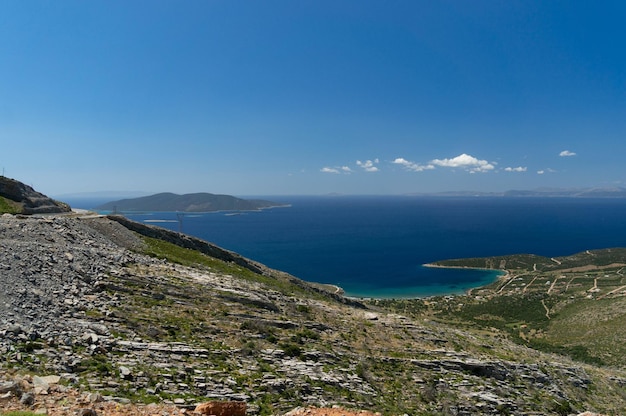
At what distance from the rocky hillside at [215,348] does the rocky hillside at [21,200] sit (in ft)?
46.6

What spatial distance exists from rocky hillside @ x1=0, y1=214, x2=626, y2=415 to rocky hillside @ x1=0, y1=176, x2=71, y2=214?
14.2 metres

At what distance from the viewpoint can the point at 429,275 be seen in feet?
523

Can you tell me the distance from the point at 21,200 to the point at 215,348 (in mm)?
44485

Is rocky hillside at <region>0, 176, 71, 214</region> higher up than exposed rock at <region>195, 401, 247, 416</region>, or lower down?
higher up

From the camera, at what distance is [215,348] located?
21.1 meters

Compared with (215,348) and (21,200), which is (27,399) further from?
(21,200)

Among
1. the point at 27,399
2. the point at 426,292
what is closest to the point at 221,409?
the point at 27,399

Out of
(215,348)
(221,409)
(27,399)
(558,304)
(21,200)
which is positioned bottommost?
(558,304)

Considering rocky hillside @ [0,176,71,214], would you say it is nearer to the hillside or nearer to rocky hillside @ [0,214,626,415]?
rocky hillside @ [0,214,626,415]

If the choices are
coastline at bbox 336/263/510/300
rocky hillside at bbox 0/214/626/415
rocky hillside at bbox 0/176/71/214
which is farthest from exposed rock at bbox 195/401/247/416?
coastline at bbox 336/263/510/300

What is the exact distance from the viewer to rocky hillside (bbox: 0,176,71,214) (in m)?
45.4

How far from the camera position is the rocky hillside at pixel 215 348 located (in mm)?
15695

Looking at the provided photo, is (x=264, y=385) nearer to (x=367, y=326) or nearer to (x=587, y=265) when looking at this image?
(x=367, y=326)

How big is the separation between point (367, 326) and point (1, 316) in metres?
26.0
